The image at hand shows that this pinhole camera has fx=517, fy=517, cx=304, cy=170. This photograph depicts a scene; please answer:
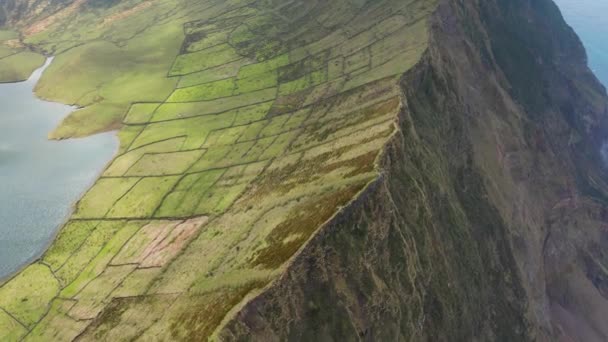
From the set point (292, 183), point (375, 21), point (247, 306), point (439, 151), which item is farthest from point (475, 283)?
point (375, 21)

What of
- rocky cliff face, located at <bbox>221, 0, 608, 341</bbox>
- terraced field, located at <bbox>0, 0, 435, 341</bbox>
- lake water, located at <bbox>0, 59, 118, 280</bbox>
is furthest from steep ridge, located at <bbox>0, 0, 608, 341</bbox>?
lake water, located at <bbox>0, 59, 118, 280</bbox>

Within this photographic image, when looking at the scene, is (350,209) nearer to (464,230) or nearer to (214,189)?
(464,230)

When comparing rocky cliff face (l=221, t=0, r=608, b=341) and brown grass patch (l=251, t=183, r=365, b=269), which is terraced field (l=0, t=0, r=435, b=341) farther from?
rocky cliff face (l=221, t=0, r=608, b=341)

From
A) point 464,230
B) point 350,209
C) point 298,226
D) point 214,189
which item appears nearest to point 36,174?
point 214,189

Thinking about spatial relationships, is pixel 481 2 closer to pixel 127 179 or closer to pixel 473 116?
pixel 473 116

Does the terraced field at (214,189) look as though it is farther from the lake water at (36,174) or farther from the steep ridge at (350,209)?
the lake water at (36,174)

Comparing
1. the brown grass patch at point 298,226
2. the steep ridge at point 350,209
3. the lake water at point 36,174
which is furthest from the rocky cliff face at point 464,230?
the lake water at point 36,174
